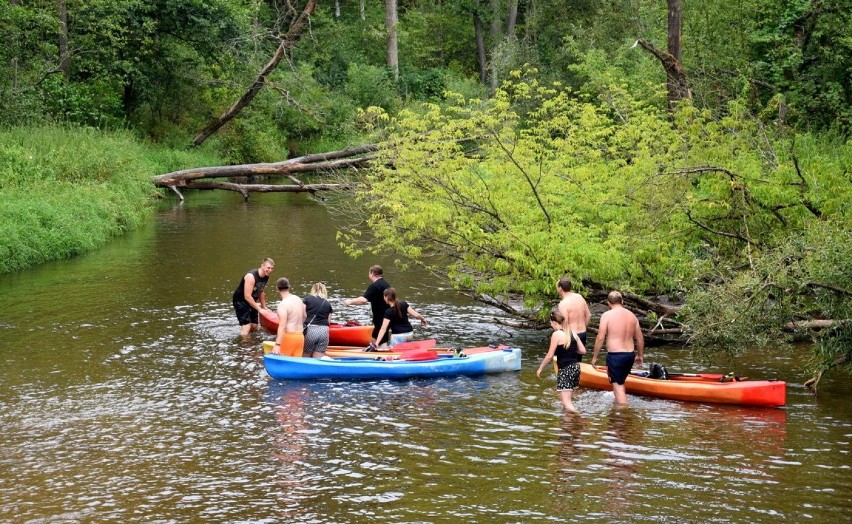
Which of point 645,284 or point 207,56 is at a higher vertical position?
point 207,56

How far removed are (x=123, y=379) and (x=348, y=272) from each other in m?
10.2

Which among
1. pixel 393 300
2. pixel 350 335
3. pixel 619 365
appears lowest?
pixel 350 335

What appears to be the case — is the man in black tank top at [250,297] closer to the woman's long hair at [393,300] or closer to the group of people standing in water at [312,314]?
the group of people standing in water at [312,314]

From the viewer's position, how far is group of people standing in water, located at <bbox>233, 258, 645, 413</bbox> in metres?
12.9

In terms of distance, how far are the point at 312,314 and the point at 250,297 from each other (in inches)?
100

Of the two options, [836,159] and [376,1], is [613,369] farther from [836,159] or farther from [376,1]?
[376,1]

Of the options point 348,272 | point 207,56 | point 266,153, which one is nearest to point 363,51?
point 266,153

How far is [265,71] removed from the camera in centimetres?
3519

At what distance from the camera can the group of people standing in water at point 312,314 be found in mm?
14789

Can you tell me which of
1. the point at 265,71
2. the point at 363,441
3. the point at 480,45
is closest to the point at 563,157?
the point at 363,441

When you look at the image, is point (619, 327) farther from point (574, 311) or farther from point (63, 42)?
point (63, 42)

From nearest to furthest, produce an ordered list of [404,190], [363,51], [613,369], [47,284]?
[613,369] < [404,190] < [47,284] < [363,51]

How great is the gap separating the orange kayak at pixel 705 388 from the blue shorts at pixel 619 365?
0.59 m

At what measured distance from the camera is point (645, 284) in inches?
632
